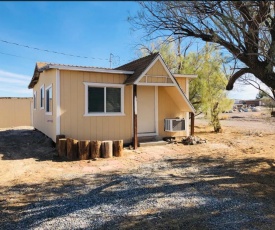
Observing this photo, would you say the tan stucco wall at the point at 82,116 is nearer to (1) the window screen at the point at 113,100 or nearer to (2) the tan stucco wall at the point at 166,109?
(1) the window screen at the point at 113,100

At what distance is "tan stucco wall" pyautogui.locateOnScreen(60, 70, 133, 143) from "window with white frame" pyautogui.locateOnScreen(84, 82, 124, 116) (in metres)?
0.15

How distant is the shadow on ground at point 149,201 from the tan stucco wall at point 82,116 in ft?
11.7

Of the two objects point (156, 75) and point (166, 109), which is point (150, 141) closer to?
point (166, 109)

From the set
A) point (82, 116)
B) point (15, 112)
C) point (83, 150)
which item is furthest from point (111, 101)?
point (15, 112)

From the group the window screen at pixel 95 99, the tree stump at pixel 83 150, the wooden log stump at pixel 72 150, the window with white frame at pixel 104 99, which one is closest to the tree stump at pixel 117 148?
the tree stump at pixel 83 150

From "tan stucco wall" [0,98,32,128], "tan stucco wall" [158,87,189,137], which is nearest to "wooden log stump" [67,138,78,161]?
"tan stucco wall" [158,87,189,137]

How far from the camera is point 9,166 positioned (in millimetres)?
7520

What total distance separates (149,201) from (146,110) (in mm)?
7020

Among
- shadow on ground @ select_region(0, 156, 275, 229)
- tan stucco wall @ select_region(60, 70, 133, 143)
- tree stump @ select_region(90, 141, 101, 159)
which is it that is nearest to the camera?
shadow on ground @ select_region(0, 156, 275, 229)

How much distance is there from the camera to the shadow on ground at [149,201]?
3832 mm

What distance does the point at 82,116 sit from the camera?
9867mm

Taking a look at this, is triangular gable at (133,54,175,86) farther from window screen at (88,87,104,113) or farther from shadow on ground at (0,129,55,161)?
shadow on ground at (0,129,55,161)

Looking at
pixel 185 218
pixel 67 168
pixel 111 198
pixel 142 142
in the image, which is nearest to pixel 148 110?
pixel 142 142

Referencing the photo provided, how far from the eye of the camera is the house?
9.60 meters
